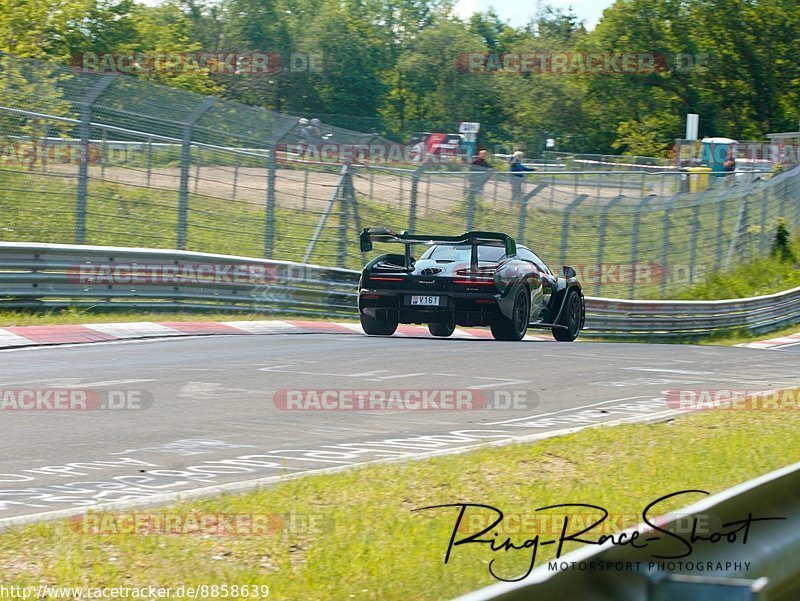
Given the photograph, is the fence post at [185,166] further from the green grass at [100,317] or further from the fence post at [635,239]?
the fence post at [635,239]

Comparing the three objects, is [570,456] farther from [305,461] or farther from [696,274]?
[696,274]

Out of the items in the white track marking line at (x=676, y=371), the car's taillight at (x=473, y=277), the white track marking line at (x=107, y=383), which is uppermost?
the car's taillight at (x=473, y=277)

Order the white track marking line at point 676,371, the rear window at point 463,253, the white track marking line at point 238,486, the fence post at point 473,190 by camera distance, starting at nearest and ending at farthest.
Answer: the white track marking line at point 238,486
the white track marking line at point 676,371
the rear window at point 463,253
the fence post at point 473,190

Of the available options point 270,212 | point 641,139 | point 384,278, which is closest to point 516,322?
point 384,278

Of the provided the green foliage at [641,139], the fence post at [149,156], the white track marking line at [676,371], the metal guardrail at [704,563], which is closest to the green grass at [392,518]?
the metal guardrail at [704,563]

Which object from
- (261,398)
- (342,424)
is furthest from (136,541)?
(261,398)

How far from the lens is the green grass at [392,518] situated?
469 cm

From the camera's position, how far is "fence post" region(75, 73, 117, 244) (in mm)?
15703

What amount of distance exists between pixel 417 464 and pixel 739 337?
23.4 metres

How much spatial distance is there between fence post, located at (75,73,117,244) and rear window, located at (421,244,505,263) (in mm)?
4803

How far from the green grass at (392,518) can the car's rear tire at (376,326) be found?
791cm

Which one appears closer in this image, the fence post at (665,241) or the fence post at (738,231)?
the fence post at (665,241)

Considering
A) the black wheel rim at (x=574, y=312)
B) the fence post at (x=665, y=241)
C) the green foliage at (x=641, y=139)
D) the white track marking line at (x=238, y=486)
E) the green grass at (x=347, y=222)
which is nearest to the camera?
the white track marking line at (x=238, y=486)

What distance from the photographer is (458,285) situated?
49.2 feet
